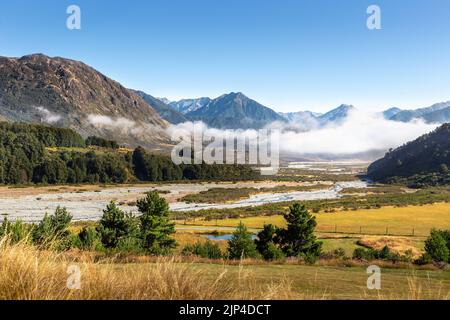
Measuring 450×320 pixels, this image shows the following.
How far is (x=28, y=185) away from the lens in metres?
134

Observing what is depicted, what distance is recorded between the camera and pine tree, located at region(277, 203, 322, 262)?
44406mm

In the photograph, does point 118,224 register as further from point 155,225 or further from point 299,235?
point 299,235

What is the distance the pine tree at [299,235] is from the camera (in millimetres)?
44406

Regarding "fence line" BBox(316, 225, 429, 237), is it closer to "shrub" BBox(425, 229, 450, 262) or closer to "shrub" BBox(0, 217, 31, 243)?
"shrub" BBox(425, 229, 450, 262)

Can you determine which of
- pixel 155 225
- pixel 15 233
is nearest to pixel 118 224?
pixel 155 225

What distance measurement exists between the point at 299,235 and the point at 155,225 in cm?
1567

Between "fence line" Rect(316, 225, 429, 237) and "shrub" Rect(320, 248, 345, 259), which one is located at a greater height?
"shrub" Rect(320, 248, 345, 259)

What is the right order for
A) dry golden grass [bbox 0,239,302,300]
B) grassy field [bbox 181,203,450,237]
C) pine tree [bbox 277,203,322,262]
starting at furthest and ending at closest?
grassy field [bbox 181,203,450,237] < pine tree [bbox 277,203,322,262] < dry golden grass [bbox 0,239,302,300]

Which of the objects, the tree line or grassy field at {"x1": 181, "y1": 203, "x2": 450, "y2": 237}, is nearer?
grassy field at {"x1": 181, "y1": 203, "x2": 450, "y2": 237}

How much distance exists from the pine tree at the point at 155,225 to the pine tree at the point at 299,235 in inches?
461

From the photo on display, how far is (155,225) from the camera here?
156 ft

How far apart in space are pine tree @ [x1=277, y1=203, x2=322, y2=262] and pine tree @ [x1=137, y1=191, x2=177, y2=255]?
1170 cm

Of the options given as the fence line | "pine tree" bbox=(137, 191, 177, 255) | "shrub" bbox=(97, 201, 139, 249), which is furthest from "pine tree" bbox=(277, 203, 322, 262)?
the fence line
